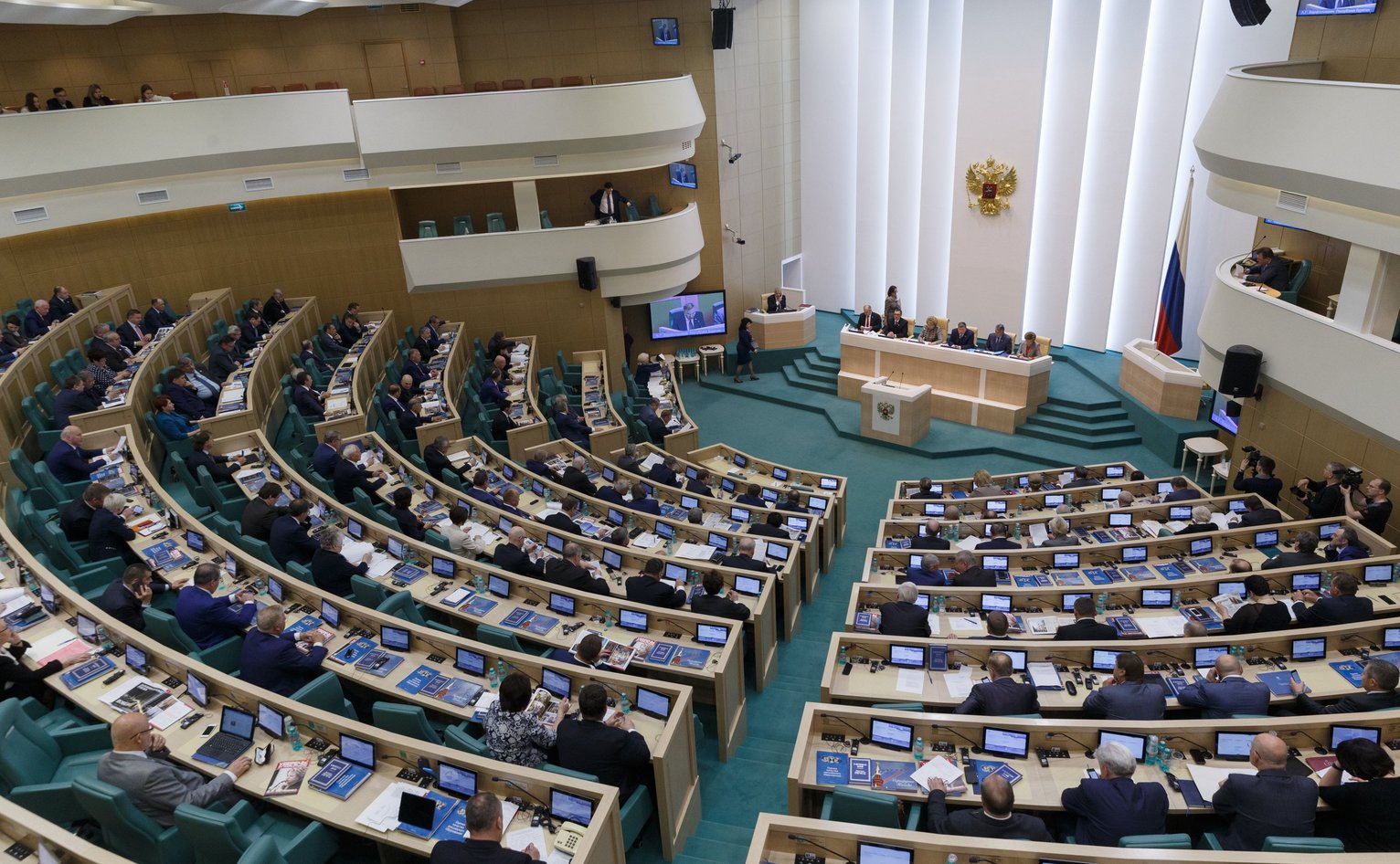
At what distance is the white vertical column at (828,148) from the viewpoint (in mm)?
18953

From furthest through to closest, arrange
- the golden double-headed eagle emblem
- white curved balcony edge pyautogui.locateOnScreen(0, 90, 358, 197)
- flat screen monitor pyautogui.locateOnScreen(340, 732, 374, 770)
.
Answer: the golden double-headed eagle emblem → white curved balcony edge pyautogui.locateOnScreen(0, 90, 358, 197) → flat screen monitor pyautogui.locateOnScreen(340, 732, 374, 770)

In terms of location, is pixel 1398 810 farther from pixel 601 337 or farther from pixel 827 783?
pixel 601 337

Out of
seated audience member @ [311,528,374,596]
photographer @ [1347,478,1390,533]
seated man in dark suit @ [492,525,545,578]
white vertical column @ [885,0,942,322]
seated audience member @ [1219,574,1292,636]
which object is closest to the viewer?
seated audience member @ [1219,574,1292,636]

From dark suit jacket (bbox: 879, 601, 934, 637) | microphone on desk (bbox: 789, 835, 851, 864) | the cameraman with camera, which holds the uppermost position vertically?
microphone on desk (bbox: 789, 835, 851, 864)

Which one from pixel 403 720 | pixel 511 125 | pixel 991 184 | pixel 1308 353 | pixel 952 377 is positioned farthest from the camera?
pixel 991 184

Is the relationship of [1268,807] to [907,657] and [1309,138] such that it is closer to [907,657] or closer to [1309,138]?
[907,657]

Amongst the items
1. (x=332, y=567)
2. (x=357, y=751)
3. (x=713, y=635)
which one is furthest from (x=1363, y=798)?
(x=332, y=567)

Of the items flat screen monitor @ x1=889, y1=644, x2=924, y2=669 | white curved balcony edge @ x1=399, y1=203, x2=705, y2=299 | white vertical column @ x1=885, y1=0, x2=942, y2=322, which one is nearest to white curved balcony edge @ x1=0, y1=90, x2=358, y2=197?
white curved balcony edge @ x1=399, y1=203, x2=705, y2=299

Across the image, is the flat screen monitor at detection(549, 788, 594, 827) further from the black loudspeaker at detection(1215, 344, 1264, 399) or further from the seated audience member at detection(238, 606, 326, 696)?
the black loudspeaker at detection(1215, 344, 1264, 399)

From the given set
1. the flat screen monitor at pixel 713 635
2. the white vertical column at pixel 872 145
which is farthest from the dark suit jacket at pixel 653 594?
the white vertical column at pixel 872 145

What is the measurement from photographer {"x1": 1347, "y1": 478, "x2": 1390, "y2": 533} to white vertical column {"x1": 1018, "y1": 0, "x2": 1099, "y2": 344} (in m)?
8.73

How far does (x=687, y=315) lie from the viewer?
1878 cm

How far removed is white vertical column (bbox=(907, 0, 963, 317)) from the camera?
17594 millimetres

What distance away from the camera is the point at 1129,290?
54.4 ft
